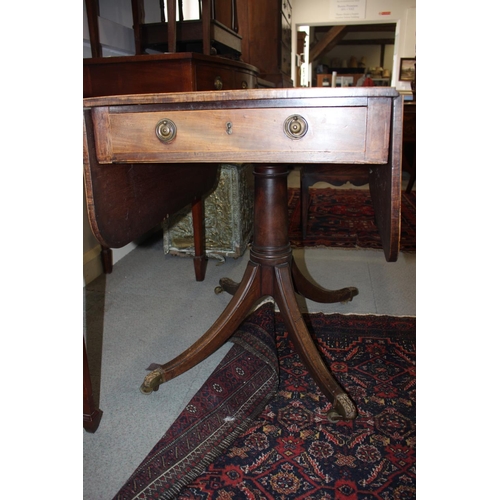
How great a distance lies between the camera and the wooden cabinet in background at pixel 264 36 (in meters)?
3.47

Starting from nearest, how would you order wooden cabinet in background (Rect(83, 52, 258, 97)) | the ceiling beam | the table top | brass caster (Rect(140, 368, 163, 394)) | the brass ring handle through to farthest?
the table top, brass caster (Rect(140, 368, 163, 394)), wooden cabinet in background (Rect(83, 52, 258, 97)), the brass ring handle, the ceiling beam

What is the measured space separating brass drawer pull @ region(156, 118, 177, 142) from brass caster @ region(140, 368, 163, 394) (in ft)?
2.22

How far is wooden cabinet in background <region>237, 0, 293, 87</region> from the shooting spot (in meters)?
3.47

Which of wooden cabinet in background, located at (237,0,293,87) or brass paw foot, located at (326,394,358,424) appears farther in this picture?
wooden cabinet in background, located at (237,0,293,87)

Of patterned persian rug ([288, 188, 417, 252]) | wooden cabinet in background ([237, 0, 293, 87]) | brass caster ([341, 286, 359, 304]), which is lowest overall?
brass caster ([341, 286, 359, 304])

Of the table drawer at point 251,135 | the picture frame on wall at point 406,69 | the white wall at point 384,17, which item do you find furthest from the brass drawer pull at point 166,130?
the picture frame on wall at point 406,69

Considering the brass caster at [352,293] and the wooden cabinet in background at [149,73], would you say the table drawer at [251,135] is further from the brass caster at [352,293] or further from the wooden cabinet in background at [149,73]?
the brass caster at [352,293]

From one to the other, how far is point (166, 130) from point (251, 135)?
0.55ft

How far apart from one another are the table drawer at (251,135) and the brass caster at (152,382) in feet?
2.05

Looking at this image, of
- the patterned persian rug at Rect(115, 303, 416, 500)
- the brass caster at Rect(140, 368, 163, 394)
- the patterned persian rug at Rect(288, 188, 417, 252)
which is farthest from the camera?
the patterned persian rug at Rect(288, 188, 417, 252)

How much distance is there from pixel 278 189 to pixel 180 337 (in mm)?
635

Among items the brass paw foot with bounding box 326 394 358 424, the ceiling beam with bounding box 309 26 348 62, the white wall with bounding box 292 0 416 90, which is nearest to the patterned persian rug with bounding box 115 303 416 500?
the brass paw foot with bounding box 326 394 358 424

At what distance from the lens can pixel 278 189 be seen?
1312mm

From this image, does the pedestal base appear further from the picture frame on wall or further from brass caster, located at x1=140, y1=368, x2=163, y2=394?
the picture frame on wall
